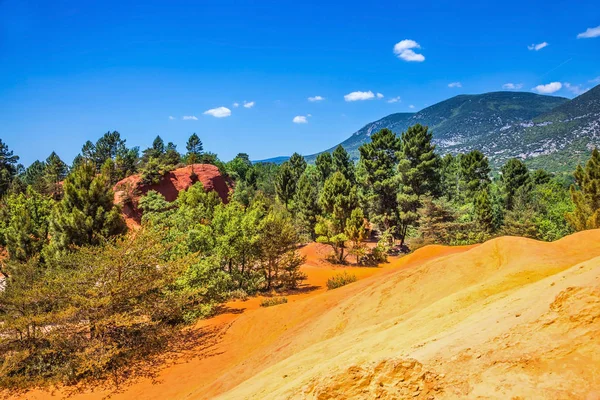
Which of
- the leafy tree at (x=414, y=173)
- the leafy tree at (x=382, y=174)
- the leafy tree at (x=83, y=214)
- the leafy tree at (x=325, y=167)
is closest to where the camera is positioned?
the leafy tree at (x=83, y=214)

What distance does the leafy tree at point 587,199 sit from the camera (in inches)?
967

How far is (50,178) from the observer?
56344 millimetres

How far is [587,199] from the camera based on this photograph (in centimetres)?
2750

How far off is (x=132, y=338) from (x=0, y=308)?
17.7 ft

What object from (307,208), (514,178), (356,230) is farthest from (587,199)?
(307,208)

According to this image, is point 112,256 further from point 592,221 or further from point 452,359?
point 592,221

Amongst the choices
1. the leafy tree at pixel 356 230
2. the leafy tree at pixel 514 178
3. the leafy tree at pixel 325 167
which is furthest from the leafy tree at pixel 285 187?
the leafy tree at pixel 514 178

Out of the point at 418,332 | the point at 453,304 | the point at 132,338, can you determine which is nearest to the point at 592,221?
the point at 453,304

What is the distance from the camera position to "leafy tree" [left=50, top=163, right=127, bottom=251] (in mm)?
21625

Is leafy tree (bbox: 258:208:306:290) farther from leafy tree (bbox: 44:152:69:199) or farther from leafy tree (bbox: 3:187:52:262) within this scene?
leafy tree (bbox: 44:152:69:199)

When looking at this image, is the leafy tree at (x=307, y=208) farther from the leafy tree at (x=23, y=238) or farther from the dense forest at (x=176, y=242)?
the leafy tree at (x=23, y=238)

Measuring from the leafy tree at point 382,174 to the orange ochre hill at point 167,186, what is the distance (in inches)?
1203

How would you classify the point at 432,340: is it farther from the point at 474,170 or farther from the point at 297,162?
the point at 297,162

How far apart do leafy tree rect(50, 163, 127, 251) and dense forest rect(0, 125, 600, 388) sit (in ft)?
0.24
